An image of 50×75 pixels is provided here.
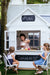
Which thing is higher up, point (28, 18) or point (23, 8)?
point (23, 8)

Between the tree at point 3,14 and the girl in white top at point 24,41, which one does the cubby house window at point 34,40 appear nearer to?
the girl in white top at point 24,41

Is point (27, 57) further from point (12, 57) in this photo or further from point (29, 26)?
point (29, 26)

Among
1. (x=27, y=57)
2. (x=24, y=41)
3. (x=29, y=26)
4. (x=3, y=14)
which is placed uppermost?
(x=3, y=14)

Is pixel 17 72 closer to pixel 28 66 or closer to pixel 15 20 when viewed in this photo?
pixel 28 66

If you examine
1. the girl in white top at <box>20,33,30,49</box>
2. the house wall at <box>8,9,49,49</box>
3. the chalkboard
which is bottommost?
the chalkboard

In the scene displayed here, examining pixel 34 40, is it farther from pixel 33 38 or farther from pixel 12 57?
pixel 12 57

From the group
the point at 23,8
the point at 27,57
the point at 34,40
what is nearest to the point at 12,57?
the point at 27,57

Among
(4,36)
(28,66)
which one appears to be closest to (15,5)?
(4,36)

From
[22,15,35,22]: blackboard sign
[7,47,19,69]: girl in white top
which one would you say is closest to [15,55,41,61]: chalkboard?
[7,47,19,69]: girl in white top

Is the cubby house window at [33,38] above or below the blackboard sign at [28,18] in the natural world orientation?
below

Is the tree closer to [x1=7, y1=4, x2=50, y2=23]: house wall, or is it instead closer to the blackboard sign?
[x1=7, y1=4, x2=50, y2=23]: house wall

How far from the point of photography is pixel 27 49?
8.86ft

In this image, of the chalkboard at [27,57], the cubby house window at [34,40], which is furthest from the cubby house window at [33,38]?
the chalkboard at [27,57]

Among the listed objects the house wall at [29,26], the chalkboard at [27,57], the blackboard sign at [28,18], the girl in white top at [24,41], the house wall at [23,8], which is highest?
the house wall at [23,8]
